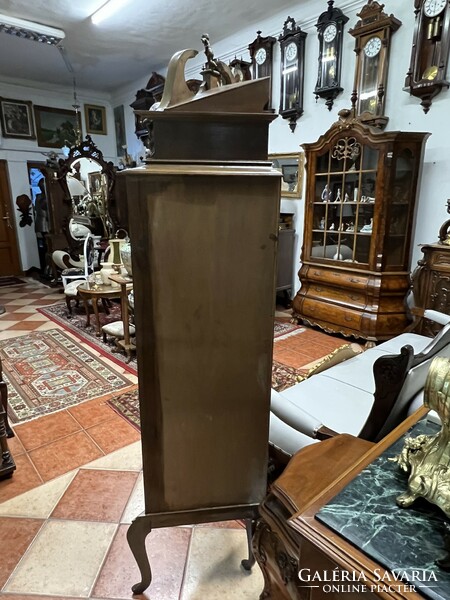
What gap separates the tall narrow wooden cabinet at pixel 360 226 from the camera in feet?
10.5

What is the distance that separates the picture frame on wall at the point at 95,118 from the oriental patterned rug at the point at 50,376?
4.96 meters

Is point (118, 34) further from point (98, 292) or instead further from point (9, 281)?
point (9, 281)

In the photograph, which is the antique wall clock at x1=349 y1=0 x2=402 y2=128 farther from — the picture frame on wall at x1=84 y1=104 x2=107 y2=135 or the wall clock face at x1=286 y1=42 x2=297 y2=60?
the picture frame on wall at x1=84 y1=104 x2=107 y2=135

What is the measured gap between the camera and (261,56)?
167 inches

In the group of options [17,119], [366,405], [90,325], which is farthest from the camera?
[17,119]

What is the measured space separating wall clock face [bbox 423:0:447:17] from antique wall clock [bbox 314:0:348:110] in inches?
31.7

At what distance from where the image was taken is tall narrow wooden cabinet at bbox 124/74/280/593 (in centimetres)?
87

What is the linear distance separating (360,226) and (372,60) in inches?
57.6

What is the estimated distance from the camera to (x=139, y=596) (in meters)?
1.28

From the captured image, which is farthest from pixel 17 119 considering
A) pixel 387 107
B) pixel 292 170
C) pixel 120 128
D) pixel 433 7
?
pixel 433 7

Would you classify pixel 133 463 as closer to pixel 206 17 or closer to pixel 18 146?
pixel 206 17

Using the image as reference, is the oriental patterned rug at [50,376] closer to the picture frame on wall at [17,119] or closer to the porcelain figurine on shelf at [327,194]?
the porcelain figurine on shelf at [327,194]

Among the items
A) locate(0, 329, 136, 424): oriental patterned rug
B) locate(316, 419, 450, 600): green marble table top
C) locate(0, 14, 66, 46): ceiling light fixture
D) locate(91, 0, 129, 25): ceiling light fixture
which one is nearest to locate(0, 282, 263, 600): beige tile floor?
locate(0, 329, 136, 424): oriental patterned rug

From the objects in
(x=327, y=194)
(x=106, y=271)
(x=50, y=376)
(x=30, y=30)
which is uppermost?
(x=30, y=30)
